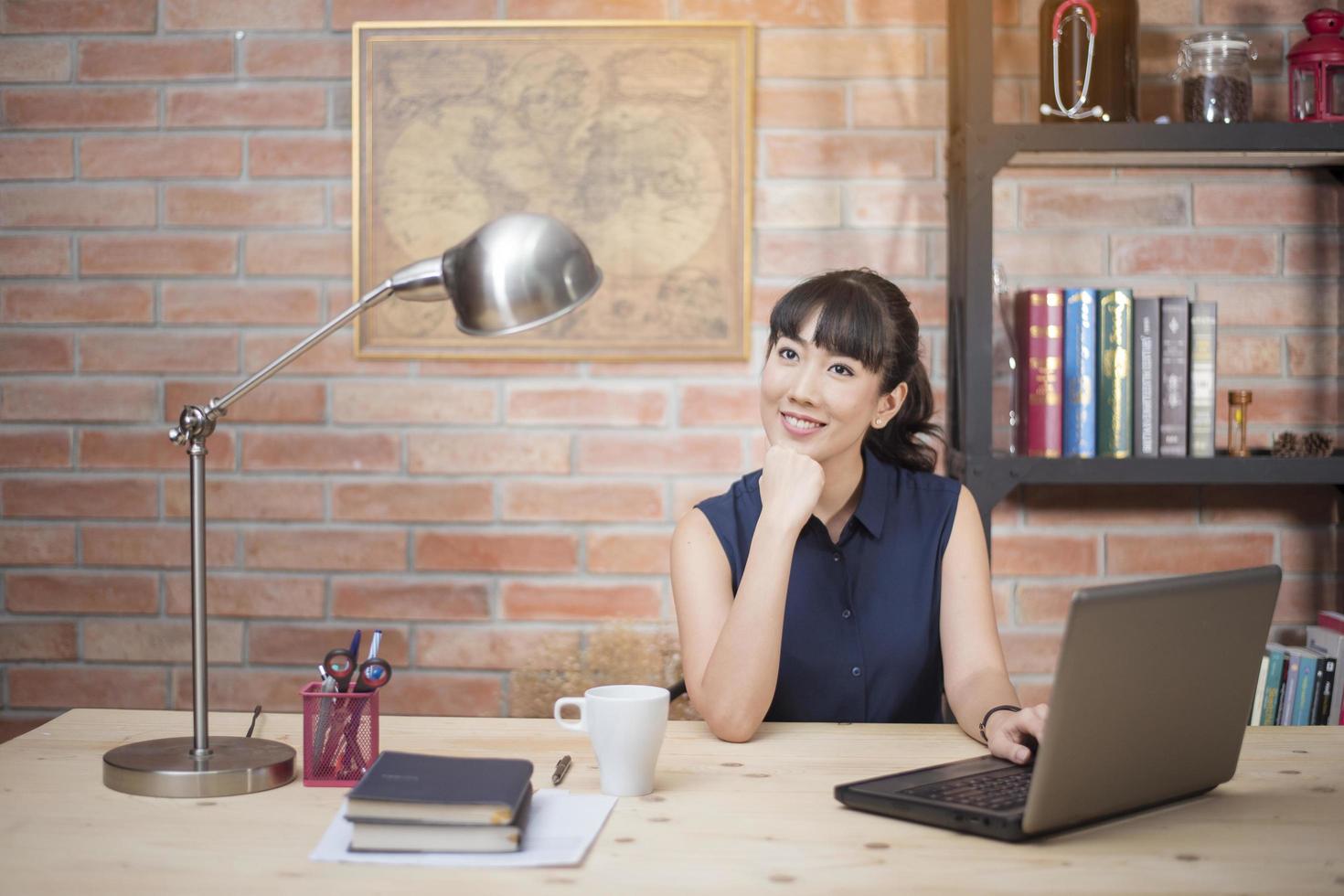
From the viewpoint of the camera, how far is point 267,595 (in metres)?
2.37

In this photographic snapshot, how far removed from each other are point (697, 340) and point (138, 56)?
46.6 inches

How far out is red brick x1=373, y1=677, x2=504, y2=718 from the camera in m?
2.35

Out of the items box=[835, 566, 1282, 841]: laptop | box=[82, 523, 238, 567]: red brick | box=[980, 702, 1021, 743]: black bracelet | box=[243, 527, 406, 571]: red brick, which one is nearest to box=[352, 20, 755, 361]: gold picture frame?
box=[243, 527, 406, 571]: red brick

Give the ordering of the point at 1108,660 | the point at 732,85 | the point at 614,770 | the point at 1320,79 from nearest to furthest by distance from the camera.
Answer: the point at 1108,660
the point at 614,770
the point at 1320,79
the point at 732,85

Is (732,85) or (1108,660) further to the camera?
(732,85)

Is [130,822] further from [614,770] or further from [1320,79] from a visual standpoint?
[1320,79]

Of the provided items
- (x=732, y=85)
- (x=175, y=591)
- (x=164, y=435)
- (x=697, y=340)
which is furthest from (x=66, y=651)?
(x=732, y=85)

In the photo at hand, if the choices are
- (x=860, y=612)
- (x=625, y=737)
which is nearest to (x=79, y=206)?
(x=860, y=612)

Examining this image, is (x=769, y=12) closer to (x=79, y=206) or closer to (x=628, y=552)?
(x=628, y=552)

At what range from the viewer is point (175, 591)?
2.38 m

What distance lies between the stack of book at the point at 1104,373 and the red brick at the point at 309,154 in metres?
1.27

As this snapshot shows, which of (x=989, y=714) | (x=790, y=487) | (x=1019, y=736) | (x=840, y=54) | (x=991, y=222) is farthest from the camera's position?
(x=840, y=54)

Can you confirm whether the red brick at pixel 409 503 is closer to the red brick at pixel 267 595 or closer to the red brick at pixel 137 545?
the red brick at pixel 267 595

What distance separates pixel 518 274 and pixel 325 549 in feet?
4.39
